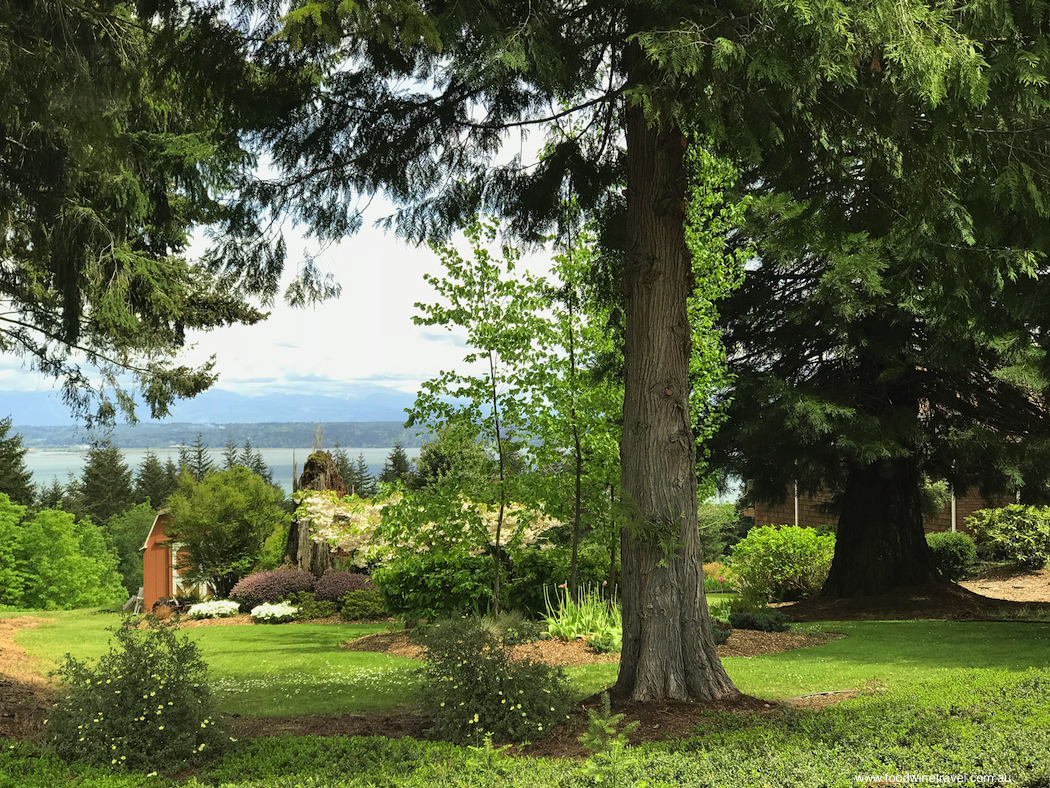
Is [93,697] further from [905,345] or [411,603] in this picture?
[905,345]

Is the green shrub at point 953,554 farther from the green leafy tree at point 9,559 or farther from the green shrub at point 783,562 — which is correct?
the green leafy tree at point 9,559

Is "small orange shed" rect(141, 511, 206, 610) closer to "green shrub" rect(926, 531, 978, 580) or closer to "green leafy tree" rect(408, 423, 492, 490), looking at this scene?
"green leafy tree" rect(408, 423, 492, 490)

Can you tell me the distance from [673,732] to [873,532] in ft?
34.4

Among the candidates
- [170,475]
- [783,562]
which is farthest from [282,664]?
[170,475]

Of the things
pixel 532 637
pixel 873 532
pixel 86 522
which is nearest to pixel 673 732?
pixel 532 637

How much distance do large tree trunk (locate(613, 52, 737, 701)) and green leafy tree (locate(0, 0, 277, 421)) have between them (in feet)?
10.6

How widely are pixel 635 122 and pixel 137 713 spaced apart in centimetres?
549

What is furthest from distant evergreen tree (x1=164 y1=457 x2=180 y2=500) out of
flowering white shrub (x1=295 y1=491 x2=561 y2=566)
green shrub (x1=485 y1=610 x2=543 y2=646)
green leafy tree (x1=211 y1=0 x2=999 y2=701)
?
green shrub (x1=485 y1=610 x2=543 y2=646)

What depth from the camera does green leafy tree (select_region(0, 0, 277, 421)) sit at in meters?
5.58

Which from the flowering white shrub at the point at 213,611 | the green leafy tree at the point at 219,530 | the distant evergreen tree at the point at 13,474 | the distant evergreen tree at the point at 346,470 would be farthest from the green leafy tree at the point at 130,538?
the flowering white shrub at the point at 213,611

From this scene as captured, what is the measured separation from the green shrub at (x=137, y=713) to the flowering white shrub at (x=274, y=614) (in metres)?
9.57

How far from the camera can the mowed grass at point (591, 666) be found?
7.12 m

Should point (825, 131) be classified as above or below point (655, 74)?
below

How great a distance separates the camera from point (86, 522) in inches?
1308
